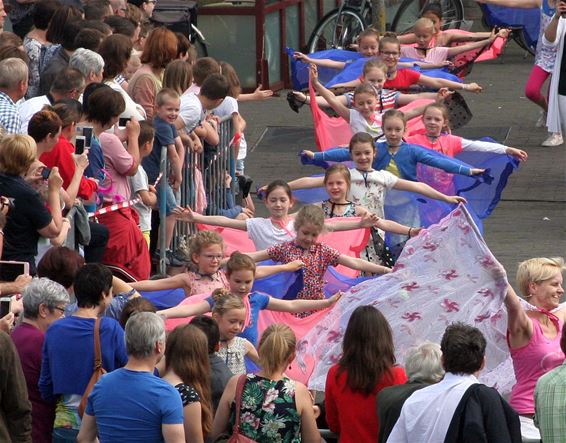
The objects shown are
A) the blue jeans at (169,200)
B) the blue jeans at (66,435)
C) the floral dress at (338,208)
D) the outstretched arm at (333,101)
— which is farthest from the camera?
the outstretched arm at (333,101)

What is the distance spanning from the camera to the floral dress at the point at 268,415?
789 centimetres

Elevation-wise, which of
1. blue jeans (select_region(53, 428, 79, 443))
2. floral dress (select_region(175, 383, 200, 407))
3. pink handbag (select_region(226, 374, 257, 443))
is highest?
floral dress (select_region(175, 383, 200, 407))

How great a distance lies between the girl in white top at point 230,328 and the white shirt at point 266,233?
2424 mm

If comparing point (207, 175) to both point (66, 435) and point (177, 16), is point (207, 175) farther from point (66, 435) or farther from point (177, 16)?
point (66, 435)

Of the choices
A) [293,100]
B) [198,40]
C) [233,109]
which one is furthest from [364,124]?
[198,40]

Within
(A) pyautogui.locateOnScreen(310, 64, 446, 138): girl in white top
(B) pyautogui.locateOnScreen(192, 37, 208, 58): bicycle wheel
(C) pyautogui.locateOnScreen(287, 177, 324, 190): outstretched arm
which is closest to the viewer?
(C) pyautogui.locateOnScreen(287, 177, 324, 190): outstretched arm

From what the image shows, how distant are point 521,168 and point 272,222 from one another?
20.1ft

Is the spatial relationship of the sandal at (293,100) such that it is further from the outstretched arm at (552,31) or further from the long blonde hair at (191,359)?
the long blonde hair at (191,359)

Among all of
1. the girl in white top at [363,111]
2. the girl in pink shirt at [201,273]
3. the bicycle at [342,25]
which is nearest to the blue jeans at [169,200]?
the girl in pink shirt at [201,273]

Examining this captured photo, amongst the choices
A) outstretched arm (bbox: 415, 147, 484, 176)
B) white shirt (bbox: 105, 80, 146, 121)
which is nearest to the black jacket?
white shirt (bbox: 105, 80, 146, 121)

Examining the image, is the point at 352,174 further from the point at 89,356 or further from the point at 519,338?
the point at 89,356

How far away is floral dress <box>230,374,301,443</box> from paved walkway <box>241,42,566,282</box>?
18.6ft

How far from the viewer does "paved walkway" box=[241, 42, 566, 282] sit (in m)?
14.4

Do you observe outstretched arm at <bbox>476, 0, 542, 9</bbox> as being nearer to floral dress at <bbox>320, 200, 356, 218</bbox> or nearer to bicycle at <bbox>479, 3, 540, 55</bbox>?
bicycle at <bbox>479, 3, 540, 55</bbox>
